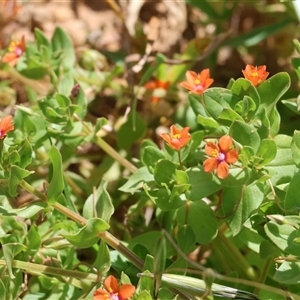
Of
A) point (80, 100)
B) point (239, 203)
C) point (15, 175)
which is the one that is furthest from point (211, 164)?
point (80, 100)

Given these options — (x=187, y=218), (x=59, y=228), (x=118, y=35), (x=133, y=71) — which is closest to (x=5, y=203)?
(x=59, y=228)

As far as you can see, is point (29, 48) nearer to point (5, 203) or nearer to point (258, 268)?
point (5, 203)

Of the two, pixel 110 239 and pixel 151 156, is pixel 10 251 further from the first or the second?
pixel 151 156

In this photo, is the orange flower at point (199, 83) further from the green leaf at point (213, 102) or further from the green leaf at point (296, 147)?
the green leaf at point (296, 147)

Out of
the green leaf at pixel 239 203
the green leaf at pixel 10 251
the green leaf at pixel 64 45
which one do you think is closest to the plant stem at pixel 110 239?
the green leaf at pixel 10 251

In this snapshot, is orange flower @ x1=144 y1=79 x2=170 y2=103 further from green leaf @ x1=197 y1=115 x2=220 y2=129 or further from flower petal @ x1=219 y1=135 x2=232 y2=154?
flower petal @ x1=219 y1=135 x2=232 y2=154
